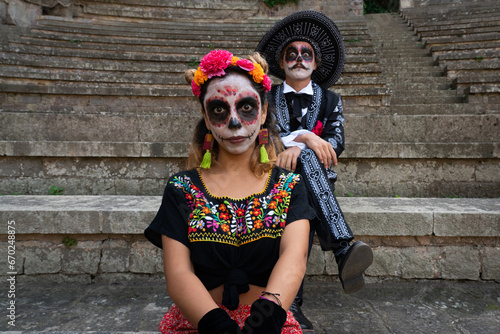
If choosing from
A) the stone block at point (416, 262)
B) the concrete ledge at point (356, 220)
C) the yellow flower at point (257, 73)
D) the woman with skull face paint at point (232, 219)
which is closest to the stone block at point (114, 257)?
the concrete ledge at point (356, 220)

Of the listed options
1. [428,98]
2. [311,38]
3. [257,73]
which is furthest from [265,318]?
[428,98]

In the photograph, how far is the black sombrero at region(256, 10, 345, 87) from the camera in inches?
97.0

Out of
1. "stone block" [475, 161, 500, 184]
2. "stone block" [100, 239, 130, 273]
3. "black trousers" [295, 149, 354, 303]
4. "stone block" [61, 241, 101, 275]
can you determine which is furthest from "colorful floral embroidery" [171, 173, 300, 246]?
"stone block" [475, 161, 500, 184]

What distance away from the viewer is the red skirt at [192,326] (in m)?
1.49

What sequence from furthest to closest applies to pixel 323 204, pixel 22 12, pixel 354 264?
pixel 22 12, pixel 323 204, pixel 354 264

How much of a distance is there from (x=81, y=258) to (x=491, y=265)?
3432 millimetres

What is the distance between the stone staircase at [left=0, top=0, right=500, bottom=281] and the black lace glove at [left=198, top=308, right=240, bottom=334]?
167 centimetres

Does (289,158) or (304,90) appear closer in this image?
(289,158)

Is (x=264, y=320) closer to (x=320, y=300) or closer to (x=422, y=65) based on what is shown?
(x=320, y=300)

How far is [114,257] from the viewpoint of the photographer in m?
2.85

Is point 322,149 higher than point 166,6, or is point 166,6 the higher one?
point 166,6

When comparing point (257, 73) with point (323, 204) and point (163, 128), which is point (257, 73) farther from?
point (163, 128)

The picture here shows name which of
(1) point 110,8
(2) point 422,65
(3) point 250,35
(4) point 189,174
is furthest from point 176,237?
(1) point 110,8

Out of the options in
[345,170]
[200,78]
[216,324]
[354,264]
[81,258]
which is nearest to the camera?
[216,324]
